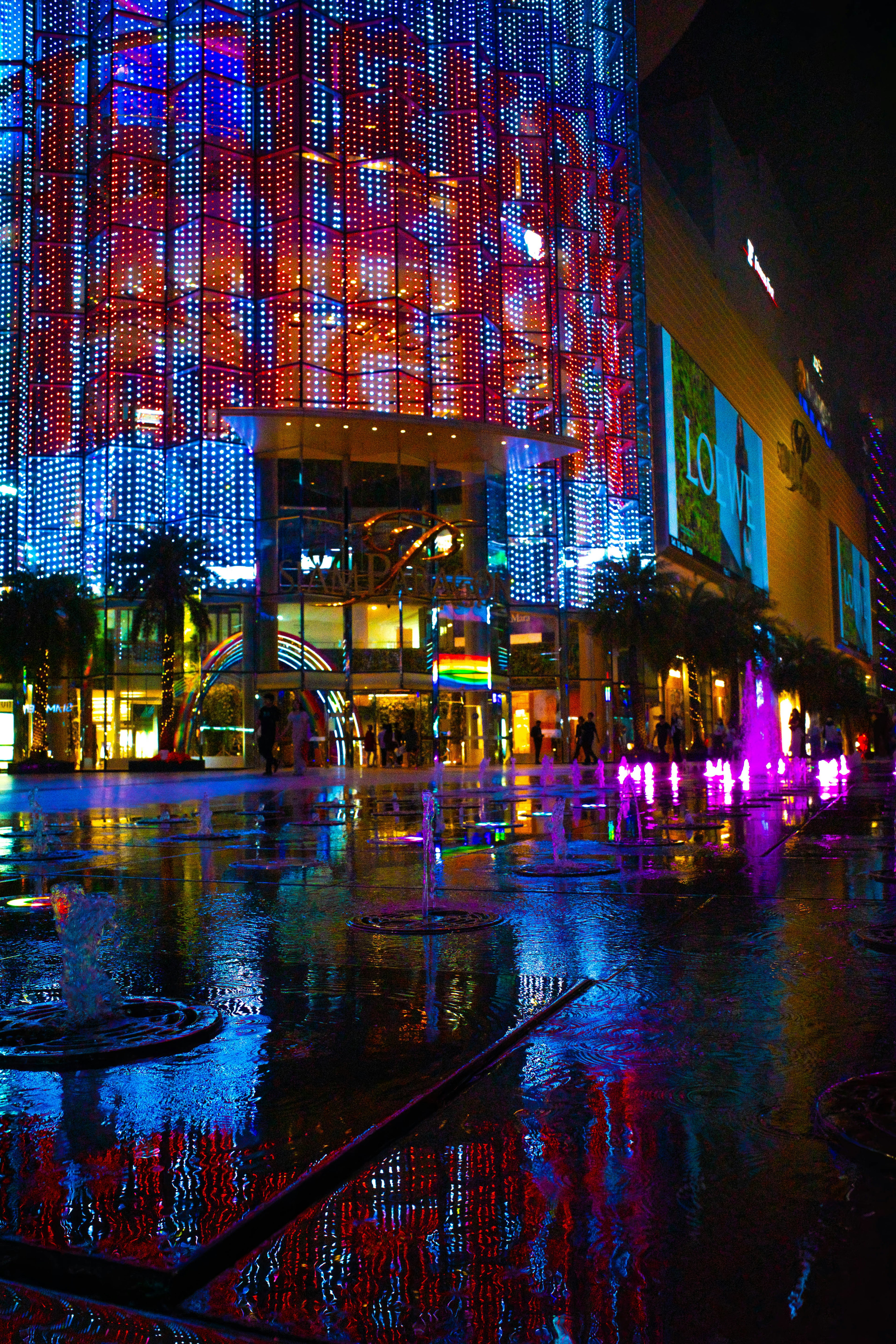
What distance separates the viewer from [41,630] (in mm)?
42406

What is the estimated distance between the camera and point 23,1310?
210cm

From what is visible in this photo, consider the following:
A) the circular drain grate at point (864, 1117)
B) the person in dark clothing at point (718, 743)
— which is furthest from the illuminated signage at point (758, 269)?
the circular drain grate at point (864, 1117)

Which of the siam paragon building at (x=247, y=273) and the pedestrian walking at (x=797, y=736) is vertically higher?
the siam paragon building at (x=247, y=273)

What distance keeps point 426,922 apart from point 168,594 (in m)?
38.0

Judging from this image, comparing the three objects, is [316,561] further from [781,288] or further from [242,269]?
[781,288]

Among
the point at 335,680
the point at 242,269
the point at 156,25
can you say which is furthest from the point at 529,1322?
the point at 156,25

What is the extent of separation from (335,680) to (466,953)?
44619 millimetres

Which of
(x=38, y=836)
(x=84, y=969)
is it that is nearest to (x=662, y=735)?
(x=38, y=836)

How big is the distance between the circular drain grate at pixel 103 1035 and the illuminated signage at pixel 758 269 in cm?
12569

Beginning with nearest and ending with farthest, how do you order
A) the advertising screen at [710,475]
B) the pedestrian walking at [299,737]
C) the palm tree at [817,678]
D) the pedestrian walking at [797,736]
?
the pedestrian walking at [299,737]
the pedestrian walking at [797,736]
the advertising screen at [710,475]
the palm tree at [817,678]

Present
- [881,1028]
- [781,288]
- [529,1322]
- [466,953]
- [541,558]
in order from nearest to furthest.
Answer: [529,1322] → [881,1028] → [466,953] → [541,558] → [781,288]

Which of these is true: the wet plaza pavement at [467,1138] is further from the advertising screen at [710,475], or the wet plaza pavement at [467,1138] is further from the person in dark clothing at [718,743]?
the advertising screen at [710,475]

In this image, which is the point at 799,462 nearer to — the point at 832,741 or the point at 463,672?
the point at 832,741

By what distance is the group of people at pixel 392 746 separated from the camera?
48.1m
